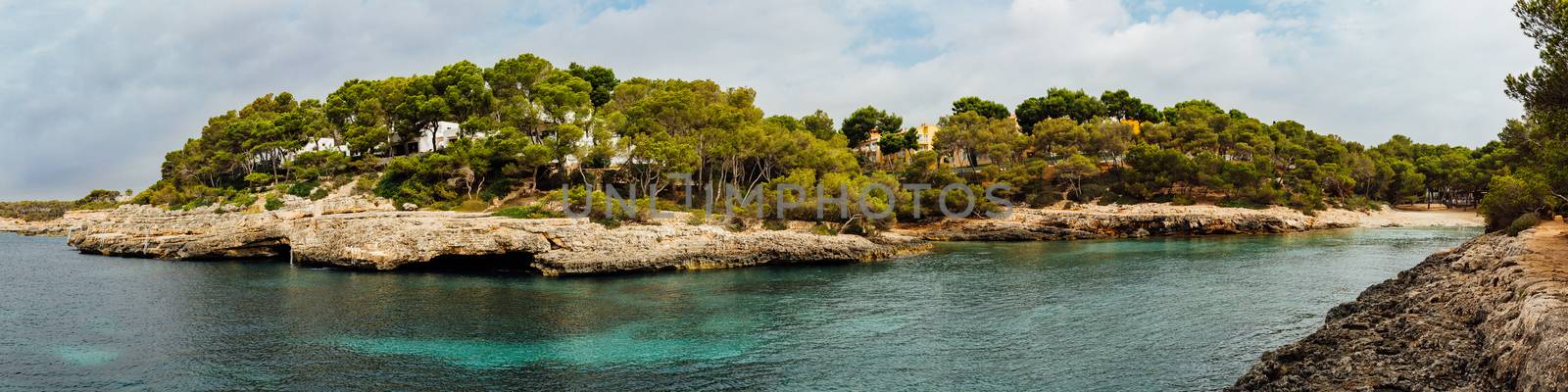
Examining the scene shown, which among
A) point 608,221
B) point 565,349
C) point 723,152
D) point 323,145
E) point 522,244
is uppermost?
point 323,145

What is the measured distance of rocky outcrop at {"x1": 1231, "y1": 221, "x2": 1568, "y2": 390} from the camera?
11.8 m

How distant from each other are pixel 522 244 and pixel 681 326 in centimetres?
1652

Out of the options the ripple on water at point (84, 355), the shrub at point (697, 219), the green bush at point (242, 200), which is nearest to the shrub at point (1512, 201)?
the shrub at point (697, 219)

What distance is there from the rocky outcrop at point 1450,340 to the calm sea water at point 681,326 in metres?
1.51

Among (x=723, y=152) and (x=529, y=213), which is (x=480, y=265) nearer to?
(x=529, y=213)

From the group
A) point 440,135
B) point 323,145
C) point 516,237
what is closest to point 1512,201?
point 516,237

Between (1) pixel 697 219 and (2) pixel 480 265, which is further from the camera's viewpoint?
(1) pixel 697 219

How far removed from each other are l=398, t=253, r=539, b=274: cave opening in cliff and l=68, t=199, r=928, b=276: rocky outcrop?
7cm

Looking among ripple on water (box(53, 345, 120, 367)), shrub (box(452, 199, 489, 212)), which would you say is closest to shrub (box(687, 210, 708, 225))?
shrub (box(452, 199, 489, 212))

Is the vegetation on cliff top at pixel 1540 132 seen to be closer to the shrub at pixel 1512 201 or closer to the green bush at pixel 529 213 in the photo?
the shrub at pixel 1512 201

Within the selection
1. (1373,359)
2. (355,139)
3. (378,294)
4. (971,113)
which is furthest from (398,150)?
(1373,359)

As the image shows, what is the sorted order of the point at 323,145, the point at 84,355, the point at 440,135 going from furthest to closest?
the point at 323,145, the point at 440,135, the point at 84,355

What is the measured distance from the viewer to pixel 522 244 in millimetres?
36062

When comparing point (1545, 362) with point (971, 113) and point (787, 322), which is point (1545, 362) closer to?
point (787, 322)
